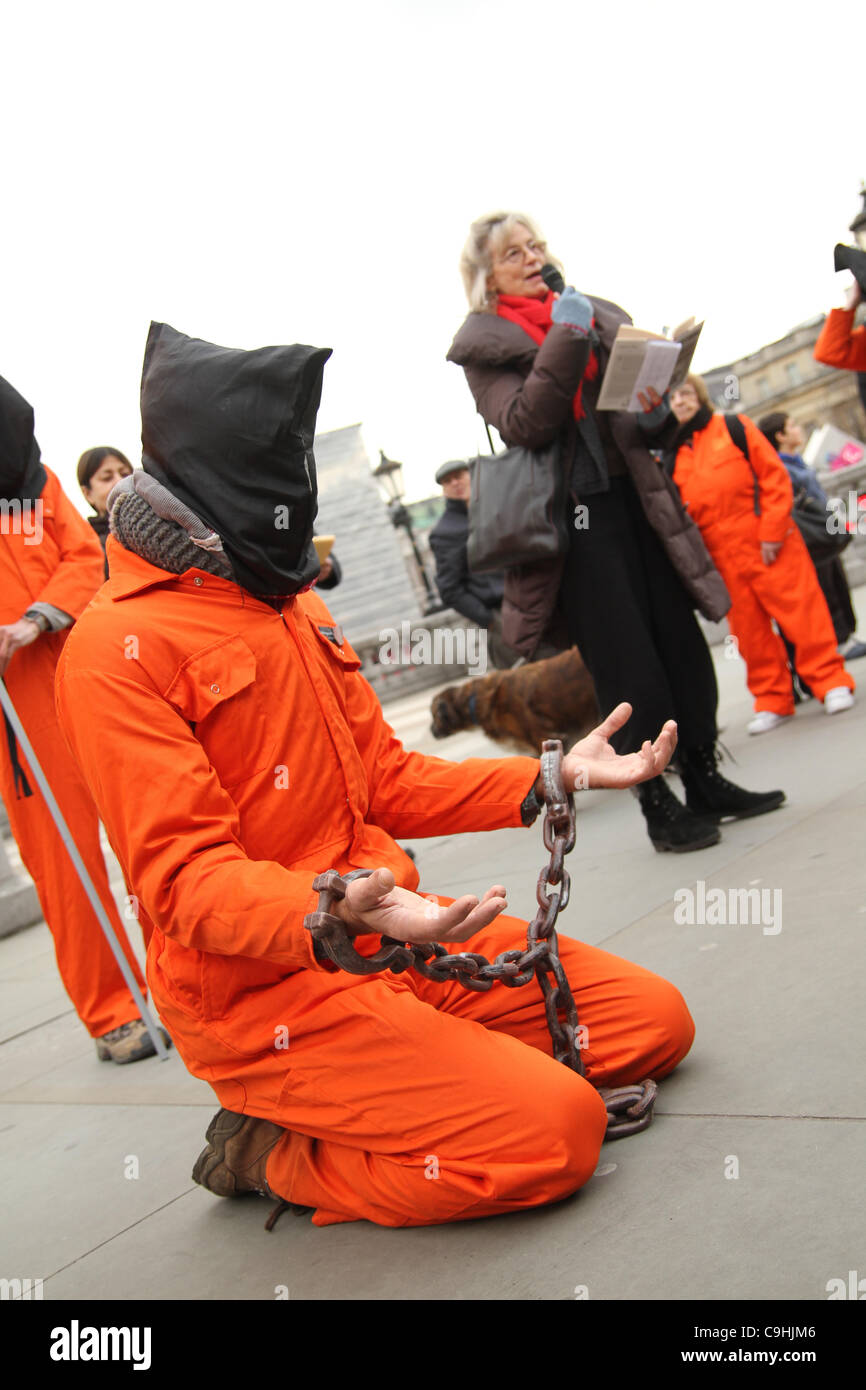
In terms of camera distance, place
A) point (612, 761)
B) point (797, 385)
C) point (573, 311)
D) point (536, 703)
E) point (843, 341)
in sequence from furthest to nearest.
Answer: point (797, 385), point (536, 703), point (843, 341), point (573, 311), point (612, 761)

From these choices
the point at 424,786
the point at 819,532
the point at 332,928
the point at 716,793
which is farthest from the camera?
the point at 819,532

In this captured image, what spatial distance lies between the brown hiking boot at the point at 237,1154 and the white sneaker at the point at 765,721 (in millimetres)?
4620

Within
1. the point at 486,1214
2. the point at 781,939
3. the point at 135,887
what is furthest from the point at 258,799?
the point at 781,939

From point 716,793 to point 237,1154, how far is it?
8.54 feet

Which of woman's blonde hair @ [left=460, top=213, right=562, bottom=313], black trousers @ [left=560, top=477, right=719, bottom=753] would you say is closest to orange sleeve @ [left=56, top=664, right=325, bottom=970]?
black trousers @ [left=560, top=477, right=719, bottom=753]

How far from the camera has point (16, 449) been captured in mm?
4148

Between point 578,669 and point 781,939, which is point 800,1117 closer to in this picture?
point 781,939

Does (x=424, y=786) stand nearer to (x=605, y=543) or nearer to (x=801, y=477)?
(x=605, y=543)

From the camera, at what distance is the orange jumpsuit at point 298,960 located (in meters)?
2.27

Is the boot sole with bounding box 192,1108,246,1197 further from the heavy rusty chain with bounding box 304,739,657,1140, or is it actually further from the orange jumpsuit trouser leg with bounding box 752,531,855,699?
the orange jumpsuit trouser leg with bounding box 752,531,855,699

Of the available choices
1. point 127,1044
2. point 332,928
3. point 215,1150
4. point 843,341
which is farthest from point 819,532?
point 332,928

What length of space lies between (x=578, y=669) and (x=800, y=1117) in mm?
3992
